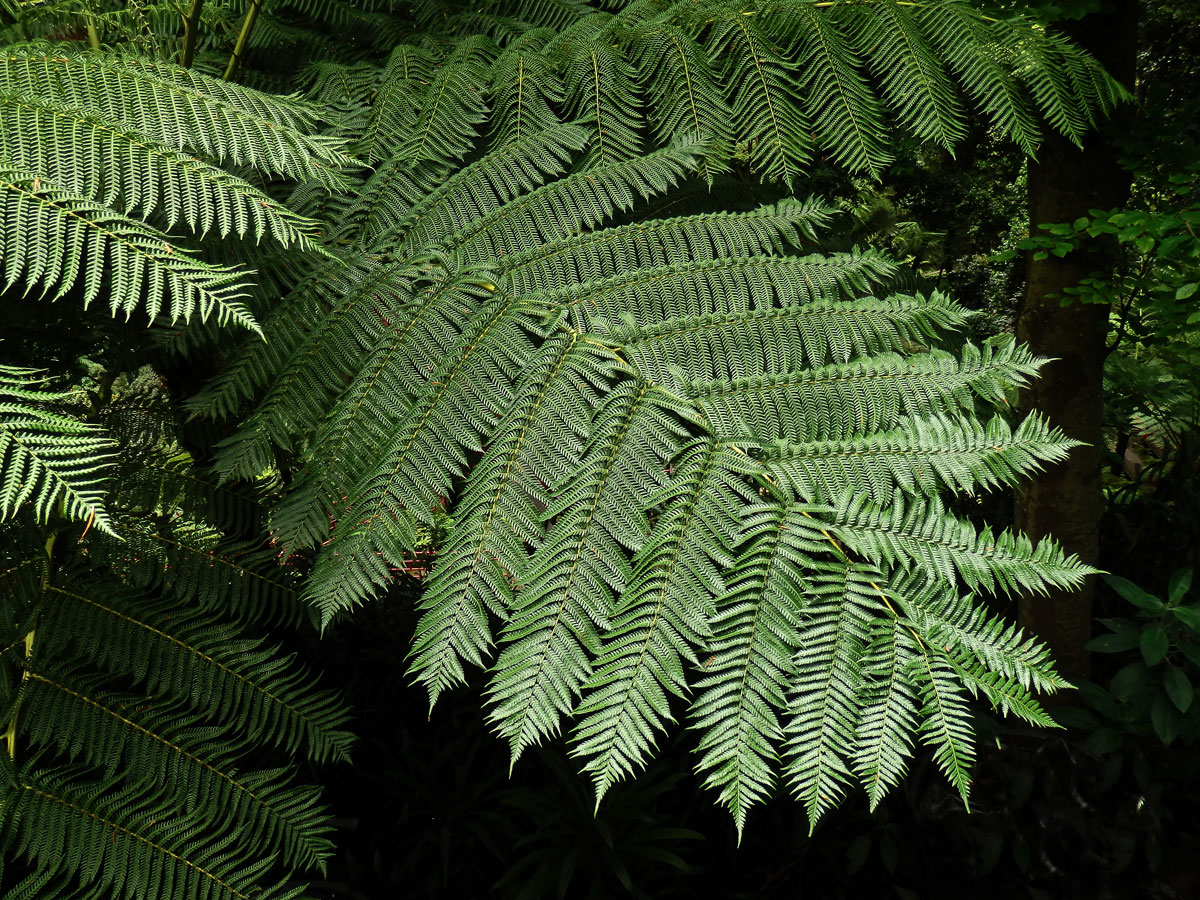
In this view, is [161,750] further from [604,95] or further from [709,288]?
[604,95]

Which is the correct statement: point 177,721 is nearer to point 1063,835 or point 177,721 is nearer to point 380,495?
point 380,495

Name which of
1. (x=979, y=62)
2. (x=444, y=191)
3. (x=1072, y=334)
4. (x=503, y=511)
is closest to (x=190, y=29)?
(x=444, y=191)

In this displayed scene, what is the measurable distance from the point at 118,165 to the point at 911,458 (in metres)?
1.01

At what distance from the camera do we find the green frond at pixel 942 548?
861 mm

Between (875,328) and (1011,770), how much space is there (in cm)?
272

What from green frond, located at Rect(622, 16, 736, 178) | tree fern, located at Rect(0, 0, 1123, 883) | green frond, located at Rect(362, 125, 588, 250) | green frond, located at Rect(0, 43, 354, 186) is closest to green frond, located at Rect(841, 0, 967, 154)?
tree fern, located at Rect(0, 0, 1123, 883)

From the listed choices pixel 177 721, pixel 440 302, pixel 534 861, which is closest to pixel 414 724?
pixel 534 861

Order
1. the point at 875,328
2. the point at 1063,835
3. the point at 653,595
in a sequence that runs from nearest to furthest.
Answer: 1. the point at 653,595
2. the point at 875,328
3. the point at 1063,835

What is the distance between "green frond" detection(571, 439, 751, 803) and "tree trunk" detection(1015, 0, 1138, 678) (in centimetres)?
200

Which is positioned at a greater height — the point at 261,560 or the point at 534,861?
the point at 261,560

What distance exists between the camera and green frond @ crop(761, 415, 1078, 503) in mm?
924

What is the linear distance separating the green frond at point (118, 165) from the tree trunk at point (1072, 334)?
2258mm

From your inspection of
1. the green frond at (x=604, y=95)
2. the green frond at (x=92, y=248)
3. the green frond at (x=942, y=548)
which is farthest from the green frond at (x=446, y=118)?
the green frond at (x=942, y=548)

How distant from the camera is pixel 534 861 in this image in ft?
8.99
